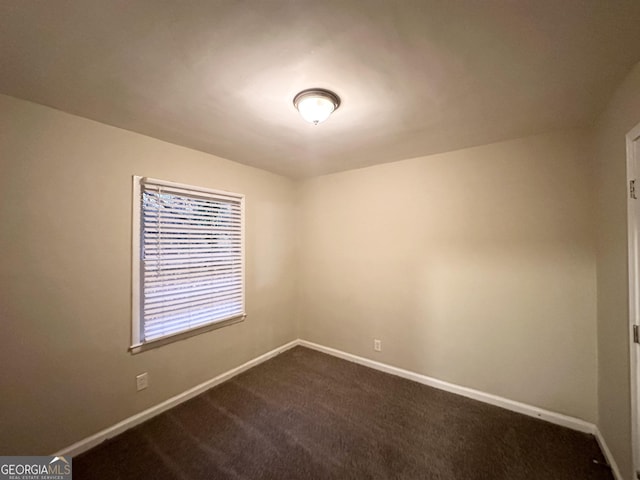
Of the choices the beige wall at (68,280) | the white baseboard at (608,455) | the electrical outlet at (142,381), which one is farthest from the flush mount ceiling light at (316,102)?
the white baseboard at (608,455)

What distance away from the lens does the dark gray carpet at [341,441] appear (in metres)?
1.64

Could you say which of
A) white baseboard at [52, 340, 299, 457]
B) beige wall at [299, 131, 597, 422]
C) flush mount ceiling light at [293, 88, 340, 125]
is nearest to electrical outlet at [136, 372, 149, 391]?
white baseboard at [52, 340, 299, 457]

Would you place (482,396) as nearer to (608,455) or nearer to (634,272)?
(608,455)

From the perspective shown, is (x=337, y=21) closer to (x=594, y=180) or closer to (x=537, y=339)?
(x=594, y=180)

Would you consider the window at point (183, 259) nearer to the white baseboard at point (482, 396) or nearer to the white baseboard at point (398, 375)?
the white baseboard at point (398, 375)

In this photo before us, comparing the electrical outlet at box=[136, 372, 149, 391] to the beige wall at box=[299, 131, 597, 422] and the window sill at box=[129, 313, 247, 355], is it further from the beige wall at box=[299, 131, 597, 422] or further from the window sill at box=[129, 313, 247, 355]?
the beige wall at box=[299, 131, 597, 422]

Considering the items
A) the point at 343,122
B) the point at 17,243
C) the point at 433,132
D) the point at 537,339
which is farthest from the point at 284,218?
the point at 537,339

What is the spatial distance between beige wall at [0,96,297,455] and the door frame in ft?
10.2

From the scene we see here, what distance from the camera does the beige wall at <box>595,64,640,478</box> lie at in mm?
1432

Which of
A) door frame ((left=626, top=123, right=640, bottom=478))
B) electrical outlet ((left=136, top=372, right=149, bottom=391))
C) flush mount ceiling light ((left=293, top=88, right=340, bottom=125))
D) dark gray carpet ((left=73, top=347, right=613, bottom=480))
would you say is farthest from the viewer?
electrical outlet ((left=136, top=372, right=149, bottom=391))

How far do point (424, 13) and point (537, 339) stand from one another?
2497 millimetres

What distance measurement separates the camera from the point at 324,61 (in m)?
1.29

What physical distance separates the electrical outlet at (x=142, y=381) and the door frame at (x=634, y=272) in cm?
323

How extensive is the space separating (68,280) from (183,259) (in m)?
0.78
